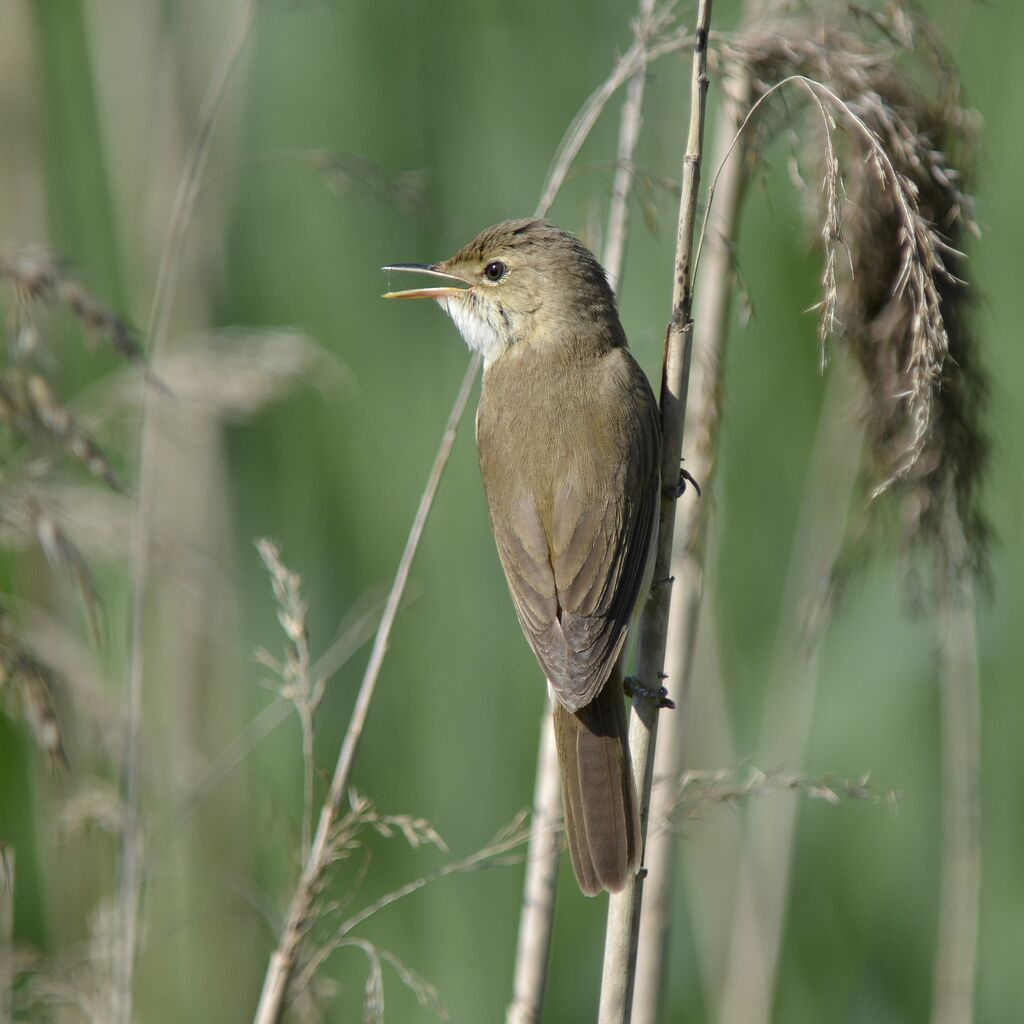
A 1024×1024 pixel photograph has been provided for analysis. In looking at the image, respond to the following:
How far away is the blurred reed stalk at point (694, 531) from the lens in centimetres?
225

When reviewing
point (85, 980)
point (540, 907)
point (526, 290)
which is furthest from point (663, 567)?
point (85, 980)

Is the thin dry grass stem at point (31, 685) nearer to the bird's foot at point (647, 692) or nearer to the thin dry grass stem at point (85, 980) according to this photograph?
the thin dry grass stem at point (85, 980)

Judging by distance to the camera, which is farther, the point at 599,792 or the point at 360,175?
the point at 360,175

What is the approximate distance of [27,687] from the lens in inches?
69.9

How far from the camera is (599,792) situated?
1.98 m

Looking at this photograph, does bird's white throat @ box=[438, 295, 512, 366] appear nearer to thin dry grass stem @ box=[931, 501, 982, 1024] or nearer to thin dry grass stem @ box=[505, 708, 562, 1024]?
thin dry grass stem @ box=[505, 708, 562, 1024]

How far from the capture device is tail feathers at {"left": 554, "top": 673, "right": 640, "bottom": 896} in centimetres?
188

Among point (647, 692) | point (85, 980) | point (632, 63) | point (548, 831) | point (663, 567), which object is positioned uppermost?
Answer: point (632, 63)

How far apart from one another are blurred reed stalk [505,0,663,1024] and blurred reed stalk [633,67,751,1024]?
0.16 metres

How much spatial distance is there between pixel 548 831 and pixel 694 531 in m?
0.62

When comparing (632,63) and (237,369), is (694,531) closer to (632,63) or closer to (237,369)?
(632,63)

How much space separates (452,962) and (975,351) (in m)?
1.75

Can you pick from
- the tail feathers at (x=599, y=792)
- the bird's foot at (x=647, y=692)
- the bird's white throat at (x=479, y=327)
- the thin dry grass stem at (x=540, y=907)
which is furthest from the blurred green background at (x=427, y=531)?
the bird's foot at (x=647, y=692)

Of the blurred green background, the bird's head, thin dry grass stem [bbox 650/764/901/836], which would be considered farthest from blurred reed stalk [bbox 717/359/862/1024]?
thin dry grass stem [bbox 650/764/901/836]
